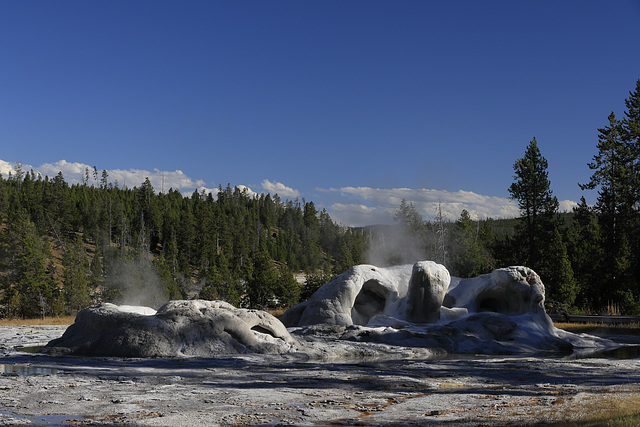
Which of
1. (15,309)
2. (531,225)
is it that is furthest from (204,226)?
(531,225)

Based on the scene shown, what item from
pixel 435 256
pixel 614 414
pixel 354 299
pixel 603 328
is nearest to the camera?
pixel 614 414

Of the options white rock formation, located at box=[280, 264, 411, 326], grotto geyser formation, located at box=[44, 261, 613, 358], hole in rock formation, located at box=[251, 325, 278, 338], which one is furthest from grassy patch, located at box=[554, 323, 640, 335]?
hole in rock formation, located at box=[251, 325, 278, 338]

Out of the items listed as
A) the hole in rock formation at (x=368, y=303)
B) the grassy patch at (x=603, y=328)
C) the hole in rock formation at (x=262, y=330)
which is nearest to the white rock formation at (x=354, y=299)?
the hole in rock formation at (x=368, y=303)

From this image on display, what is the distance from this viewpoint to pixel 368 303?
1111 inches

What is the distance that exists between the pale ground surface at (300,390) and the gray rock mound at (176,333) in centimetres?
112

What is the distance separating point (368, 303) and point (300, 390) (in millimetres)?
17735

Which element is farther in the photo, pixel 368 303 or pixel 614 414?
pixel 368 303

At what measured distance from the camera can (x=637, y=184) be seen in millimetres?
43594

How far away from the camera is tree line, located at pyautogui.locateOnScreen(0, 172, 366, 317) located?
52719mm

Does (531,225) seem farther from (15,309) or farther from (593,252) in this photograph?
(15,309)

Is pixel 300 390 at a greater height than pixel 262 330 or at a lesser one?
lesser

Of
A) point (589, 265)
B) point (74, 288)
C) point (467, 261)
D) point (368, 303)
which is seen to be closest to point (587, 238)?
point (589, 265)

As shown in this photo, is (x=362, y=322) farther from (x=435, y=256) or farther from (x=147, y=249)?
(x=147, y=249)

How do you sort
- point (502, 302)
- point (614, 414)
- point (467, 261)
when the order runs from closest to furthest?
point (614, 414) < point (502, 302) < point (467, 261)
